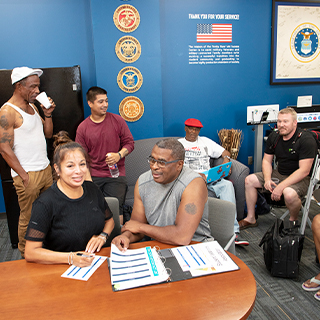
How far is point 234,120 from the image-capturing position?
4480 mm

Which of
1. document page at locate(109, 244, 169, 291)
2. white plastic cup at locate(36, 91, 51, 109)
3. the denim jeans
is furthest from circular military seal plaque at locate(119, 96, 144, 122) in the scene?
document page at locate(109, 244, 169, 291)

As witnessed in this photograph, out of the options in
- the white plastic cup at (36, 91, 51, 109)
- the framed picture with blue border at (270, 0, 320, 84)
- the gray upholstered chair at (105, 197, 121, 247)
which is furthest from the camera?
the framed picture with blue border at (270, 0, 320, 84)

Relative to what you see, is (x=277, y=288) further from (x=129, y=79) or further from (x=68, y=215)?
(x=129, y=79)

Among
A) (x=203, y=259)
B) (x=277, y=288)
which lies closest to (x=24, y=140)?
(x=203, y=259)

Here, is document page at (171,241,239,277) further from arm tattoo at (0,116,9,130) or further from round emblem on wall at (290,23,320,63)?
round emblem on wall at (290,23,320,63)

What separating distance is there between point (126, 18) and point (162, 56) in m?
0.73

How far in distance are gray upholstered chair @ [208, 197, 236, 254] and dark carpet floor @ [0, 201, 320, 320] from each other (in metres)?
0.67

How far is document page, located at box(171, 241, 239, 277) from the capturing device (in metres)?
1.30

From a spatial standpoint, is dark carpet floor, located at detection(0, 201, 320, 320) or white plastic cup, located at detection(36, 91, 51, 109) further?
white plastic cup, located at detection(36, 91, 51, 109)

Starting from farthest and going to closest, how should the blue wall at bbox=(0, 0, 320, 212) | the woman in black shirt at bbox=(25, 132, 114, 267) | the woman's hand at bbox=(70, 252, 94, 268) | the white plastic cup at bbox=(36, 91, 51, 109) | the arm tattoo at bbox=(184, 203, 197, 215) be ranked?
the blue wall at bbox=(0, 0, 320, 212)
the white plastic cup at bbox=(36, 91, 51, 109)
the arm tattoo at bbox=(184, 203, 197, 215)
the woman in black shirt at bbox=(25, 132, 114, 267)
the woman's hand at bbox=(70, 252, 94, 268)

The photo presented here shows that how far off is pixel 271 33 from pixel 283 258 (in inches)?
135

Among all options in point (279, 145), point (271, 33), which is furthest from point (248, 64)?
point (279, 145)

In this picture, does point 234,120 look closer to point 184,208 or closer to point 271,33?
point 271,33

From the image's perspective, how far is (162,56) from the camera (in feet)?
13.1
